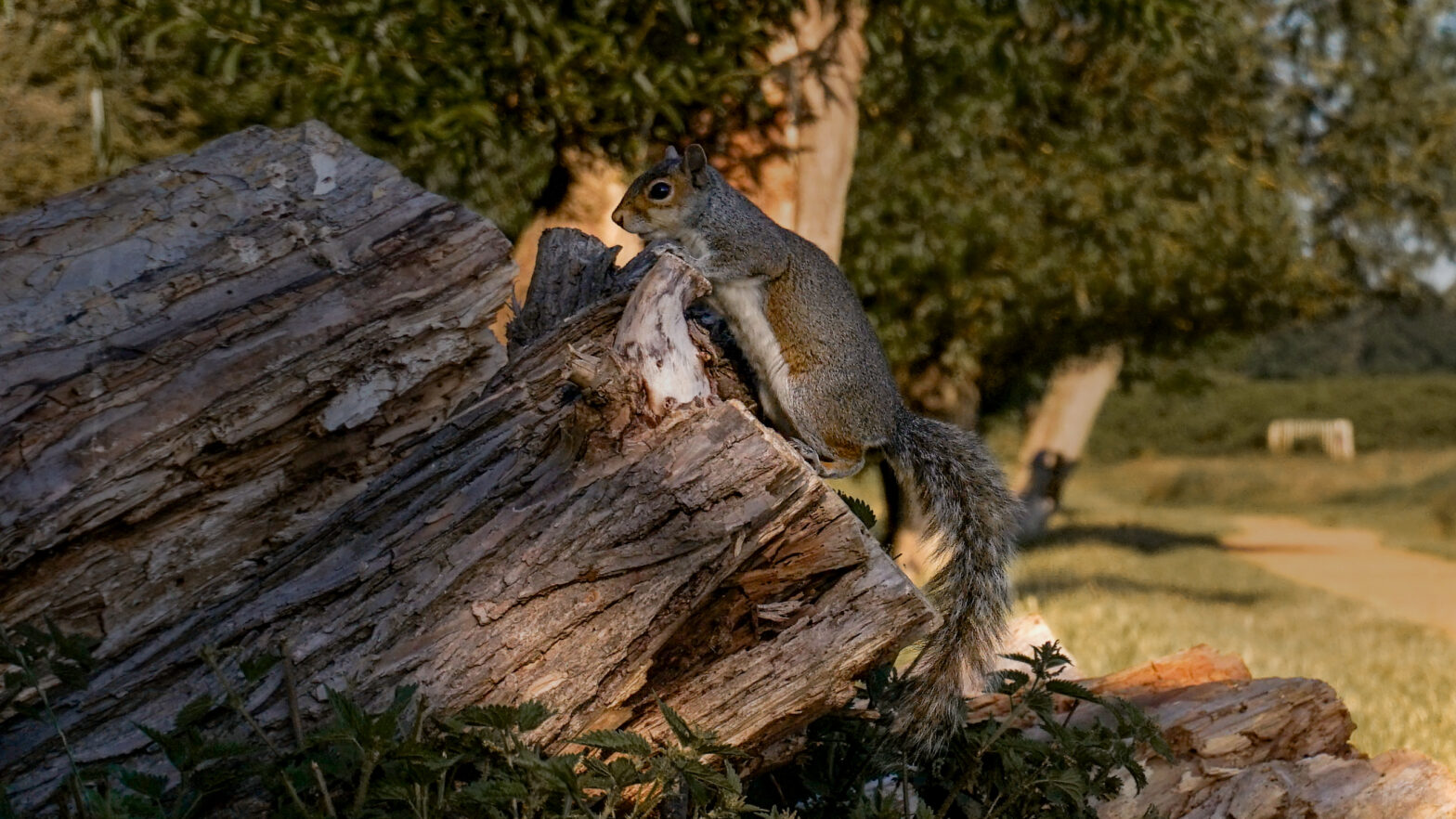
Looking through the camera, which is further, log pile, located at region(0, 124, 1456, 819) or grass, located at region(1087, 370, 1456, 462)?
grass, located at region(1087, 370, 1456, 462)

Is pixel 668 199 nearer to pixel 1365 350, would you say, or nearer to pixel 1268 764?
pixel 1268 764

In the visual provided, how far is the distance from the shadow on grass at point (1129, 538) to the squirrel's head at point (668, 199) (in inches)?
512

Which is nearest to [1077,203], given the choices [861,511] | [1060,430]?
[1060,430]

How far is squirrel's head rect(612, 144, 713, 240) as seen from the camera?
11.2 feet

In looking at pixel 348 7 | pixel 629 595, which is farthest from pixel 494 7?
pixel 629 595

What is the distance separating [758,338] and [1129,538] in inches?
630

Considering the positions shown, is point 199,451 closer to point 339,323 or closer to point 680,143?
point 339,323

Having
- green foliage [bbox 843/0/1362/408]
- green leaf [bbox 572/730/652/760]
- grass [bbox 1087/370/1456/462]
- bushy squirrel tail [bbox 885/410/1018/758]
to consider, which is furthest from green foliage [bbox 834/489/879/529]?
grass [bbox 1087/370/1456/462]

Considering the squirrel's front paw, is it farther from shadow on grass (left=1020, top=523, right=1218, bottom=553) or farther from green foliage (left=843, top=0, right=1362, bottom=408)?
shadow on grass (left=1020, top=523, right=1218, bottom=553)

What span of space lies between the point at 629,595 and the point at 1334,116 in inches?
514

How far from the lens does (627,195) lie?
354 cm

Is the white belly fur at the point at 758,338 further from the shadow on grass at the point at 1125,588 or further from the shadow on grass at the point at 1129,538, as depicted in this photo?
the shadow on grass at the point at 1129,538

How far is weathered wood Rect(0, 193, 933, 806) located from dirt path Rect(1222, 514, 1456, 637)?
9558 millimetres

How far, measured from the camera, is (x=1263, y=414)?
31766 mm
